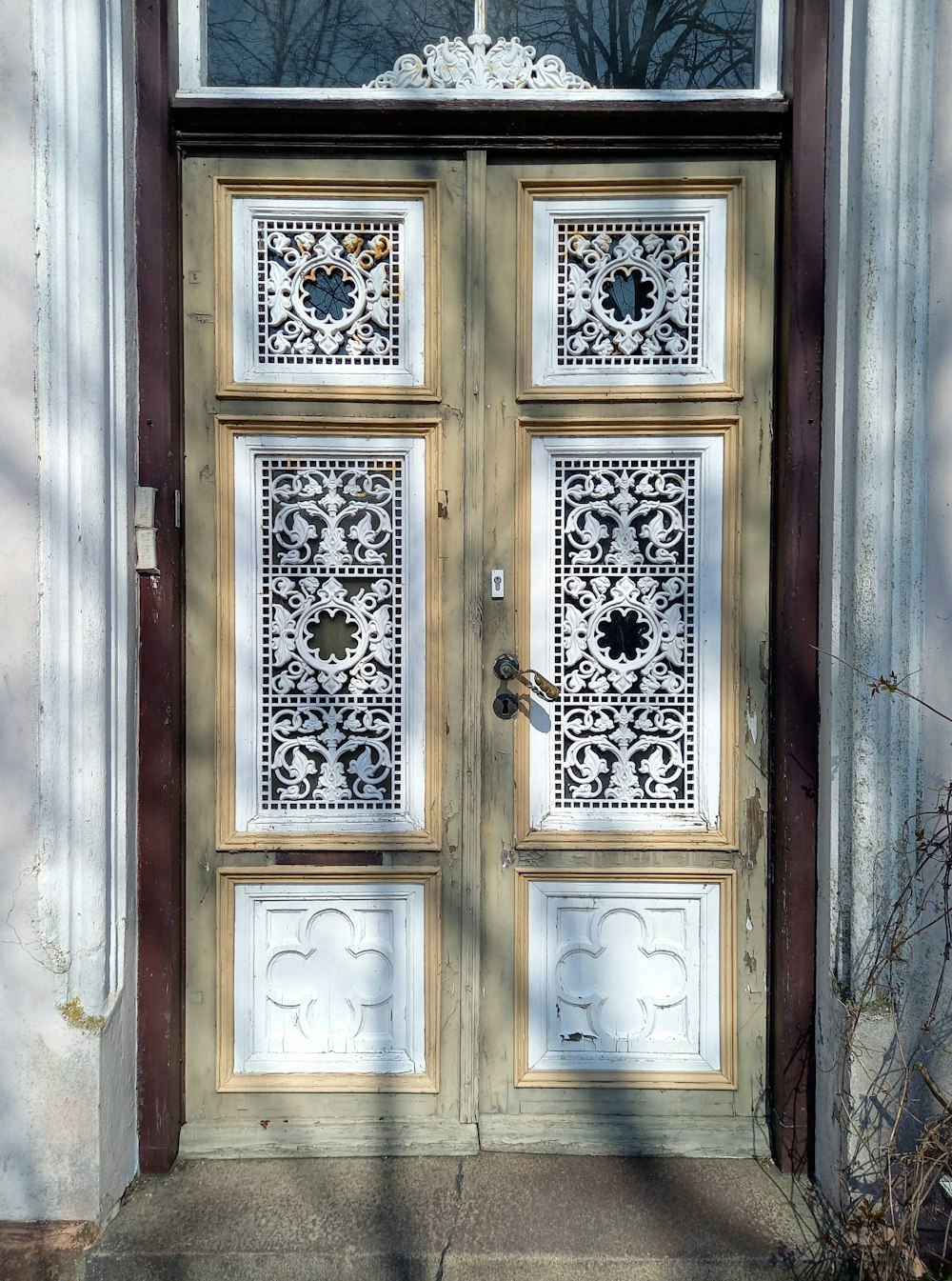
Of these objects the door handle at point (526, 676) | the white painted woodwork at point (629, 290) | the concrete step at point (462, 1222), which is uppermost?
the white painted woodwork at point (629, 290)

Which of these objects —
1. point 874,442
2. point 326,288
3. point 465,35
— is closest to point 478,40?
point 465,35

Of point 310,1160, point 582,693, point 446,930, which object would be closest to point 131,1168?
point 310,1160

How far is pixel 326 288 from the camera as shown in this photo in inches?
93.1

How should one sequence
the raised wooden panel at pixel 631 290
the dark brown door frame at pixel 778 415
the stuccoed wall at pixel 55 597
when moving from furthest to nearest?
the raised wooden panel at pixel 631 290 < the dark brown door frame at pixel 778 415 < the stuccoed wall at pixel 55 597

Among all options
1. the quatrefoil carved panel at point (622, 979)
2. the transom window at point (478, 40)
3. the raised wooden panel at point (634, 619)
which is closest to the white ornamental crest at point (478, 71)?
the transom window at point (478, 40)

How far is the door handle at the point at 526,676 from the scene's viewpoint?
2320mm

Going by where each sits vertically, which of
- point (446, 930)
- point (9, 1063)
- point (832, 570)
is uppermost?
point (832, 570)

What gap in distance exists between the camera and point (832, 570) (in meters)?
2.18

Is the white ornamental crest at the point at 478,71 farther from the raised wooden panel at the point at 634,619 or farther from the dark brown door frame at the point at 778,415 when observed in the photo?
the raised wooden panel at the point at 634,619

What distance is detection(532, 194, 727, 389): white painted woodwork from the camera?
92.4 inches

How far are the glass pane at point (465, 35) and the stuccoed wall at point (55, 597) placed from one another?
0.35m

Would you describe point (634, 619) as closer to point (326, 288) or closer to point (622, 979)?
point (622, 979)

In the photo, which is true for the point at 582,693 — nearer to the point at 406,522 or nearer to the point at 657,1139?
the point at 406,522

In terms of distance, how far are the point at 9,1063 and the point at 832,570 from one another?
2.23 metres
